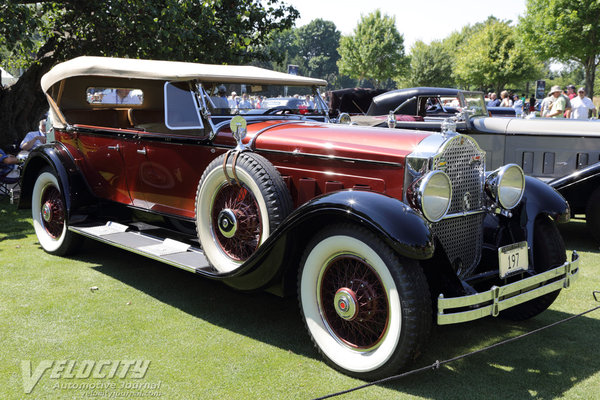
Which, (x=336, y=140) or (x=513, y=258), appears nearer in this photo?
(x=513, y=258)

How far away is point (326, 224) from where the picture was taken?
319 cm

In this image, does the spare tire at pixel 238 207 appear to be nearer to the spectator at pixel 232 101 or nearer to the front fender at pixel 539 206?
the spectator at pixel 232 101

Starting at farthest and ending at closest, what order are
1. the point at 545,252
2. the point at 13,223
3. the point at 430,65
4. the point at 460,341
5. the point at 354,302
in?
the point at 430,65, the point at 13,223, the point at 545,252, the point at 460,341, the point at 354,302

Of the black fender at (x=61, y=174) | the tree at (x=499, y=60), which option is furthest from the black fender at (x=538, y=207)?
the tree at (x=499, y=60)

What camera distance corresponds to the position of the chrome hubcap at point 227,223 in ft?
12.3

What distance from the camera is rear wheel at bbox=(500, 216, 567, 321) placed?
3.64 meters

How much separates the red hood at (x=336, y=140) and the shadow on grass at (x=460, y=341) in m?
1.27

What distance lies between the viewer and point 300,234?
10.8 ft

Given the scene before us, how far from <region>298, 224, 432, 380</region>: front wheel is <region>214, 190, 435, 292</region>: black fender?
120 mm

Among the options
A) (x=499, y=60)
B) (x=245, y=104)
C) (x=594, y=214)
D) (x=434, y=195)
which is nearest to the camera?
(x=434, y=195)

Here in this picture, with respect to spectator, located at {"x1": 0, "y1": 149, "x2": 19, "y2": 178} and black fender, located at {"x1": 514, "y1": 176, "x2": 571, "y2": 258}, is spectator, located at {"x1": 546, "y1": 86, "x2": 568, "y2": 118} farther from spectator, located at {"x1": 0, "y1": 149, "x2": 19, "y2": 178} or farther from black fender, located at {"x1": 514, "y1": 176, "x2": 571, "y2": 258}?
spectator, located at {"x1": 0, "y1": 149, "x2": 19, "y2": 178}

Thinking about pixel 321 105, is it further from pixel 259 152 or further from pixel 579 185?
pixel 579 185

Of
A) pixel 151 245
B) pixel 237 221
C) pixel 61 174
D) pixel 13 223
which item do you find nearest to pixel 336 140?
pixel 237 221

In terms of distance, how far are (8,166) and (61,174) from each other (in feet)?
13.0
